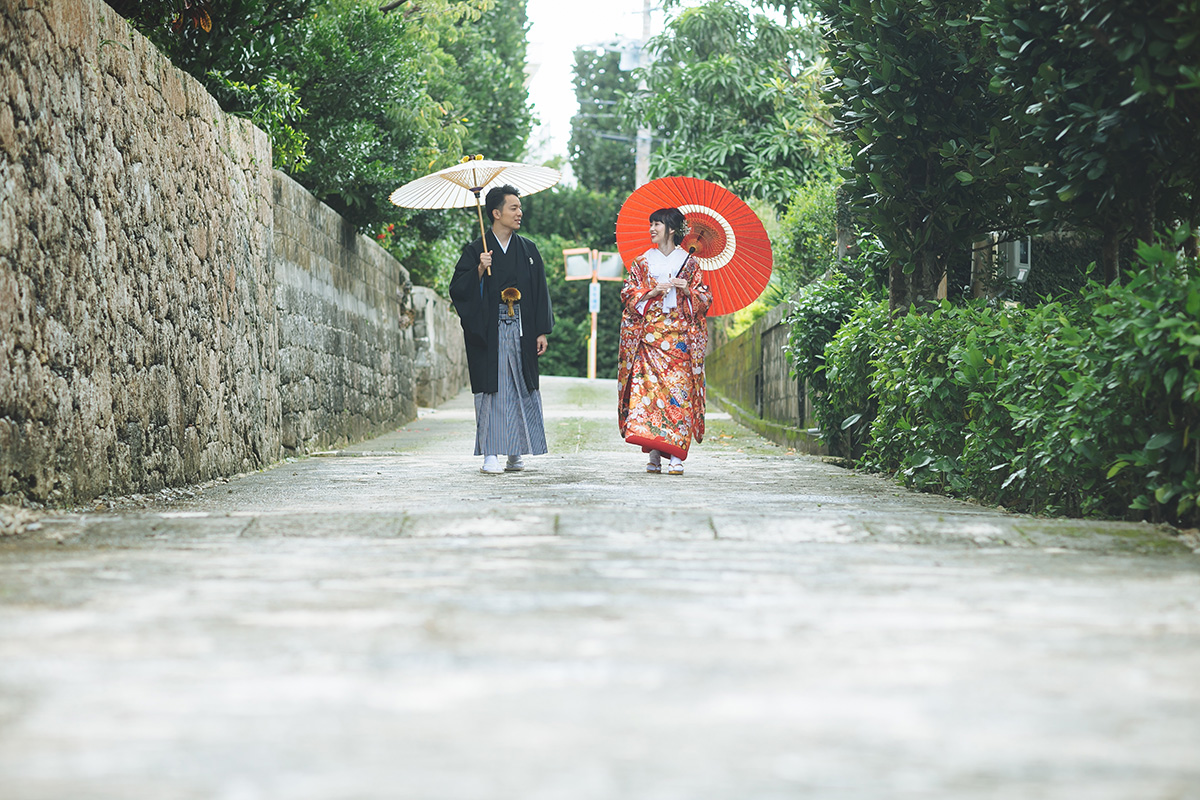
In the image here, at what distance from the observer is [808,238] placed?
1412 centimetres

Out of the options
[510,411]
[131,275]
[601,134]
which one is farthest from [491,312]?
[601,134]

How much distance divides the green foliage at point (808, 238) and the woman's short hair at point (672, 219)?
543 cm

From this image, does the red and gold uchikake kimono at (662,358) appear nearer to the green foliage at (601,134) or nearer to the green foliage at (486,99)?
the green foliage at (486,99)

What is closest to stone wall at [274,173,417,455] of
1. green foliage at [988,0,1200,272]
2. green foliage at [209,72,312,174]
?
green foliage at [209,72,312,174]

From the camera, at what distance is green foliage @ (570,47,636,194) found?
3616 centimetres

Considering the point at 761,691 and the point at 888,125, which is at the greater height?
the point at 888,125

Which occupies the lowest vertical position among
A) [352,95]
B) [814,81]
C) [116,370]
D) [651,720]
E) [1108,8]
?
[651,720]

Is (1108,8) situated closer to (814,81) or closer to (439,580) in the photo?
(439,580)

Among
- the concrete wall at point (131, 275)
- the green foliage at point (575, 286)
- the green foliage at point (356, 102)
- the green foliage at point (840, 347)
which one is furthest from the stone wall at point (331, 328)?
the green foliage at point (575, 286)

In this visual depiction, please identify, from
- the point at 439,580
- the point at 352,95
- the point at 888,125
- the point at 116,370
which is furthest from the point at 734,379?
the point at 439,580

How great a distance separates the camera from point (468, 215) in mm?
17141

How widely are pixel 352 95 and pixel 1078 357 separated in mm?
8333

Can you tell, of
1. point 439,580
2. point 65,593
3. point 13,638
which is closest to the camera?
point 13,638

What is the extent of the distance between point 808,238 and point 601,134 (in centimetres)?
2291
